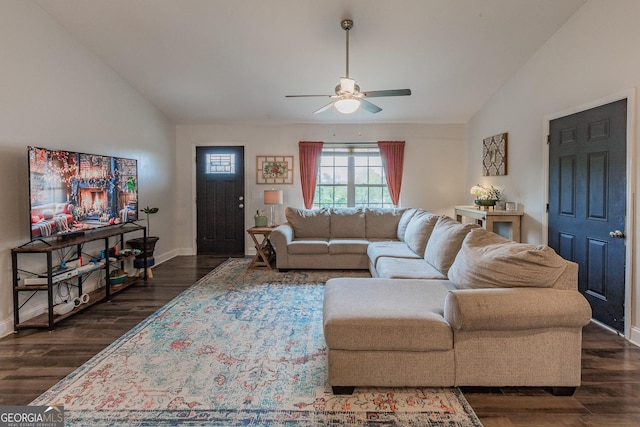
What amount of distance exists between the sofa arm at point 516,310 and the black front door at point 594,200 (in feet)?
4.97

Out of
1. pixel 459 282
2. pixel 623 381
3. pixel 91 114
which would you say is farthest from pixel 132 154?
pixel 623 381

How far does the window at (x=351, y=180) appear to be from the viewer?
20.1ft

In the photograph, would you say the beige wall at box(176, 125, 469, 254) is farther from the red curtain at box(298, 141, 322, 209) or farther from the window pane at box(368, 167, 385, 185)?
the window pane at box(368, 167, 385, 185)

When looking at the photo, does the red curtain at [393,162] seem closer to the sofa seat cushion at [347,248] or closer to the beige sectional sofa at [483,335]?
the sofa seat cushion at [347,248]

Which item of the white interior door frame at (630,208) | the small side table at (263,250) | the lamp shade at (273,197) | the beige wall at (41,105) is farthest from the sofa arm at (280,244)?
the white interior door frame at (630,208)

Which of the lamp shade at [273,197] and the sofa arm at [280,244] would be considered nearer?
the sofa arm at [280,244]

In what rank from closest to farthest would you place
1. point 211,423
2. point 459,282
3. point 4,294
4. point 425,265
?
point 211,423 < point 459,282 < point 4,294 < point 425,265

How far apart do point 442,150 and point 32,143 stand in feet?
18.9

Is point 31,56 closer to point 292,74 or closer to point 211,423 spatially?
point 292,74

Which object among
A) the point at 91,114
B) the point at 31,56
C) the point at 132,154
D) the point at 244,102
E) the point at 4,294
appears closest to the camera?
the point at 4,294

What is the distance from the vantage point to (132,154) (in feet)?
15.5

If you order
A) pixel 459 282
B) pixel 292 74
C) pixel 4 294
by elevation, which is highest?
pixel 292 74

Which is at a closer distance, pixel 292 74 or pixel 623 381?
pixel 623 381
